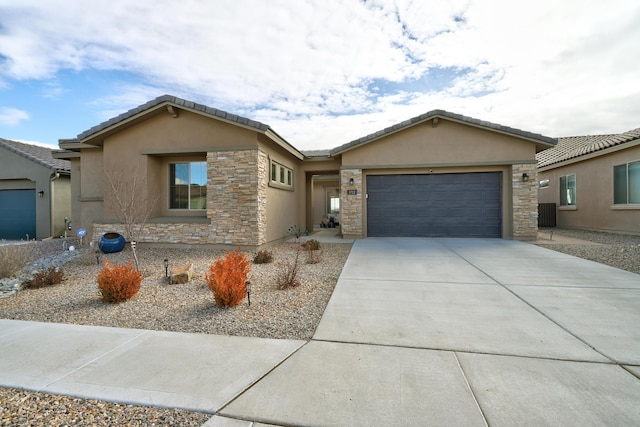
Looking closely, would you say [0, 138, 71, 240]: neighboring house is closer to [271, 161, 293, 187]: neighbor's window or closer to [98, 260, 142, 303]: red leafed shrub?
[271, 161, 293, 187]: neighbor's window

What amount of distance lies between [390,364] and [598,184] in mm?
15704

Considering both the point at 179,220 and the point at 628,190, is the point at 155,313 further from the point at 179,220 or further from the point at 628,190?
the point at 628,190

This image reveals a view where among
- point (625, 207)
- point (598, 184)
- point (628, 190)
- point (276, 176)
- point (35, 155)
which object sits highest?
point (35, 155)

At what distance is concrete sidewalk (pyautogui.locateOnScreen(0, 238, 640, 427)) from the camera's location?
2191 millimetres

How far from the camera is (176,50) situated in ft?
30.3

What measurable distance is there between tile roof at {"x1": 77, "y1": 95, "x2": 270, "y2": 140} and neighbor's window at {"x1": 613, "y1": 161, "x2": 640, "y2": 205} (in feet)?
45.6

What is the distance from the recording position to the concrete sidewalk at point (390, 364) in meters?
2.19

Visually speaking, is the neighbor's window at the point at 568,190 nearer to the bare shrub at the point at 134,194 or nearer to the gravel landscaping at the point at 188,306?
the gravel landscaping at the point at 188,306

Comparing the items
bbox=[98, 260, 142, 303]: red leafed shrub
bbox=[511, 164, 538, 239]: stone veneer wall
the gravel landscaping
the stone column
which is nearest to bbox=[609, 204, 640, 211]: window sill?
bbox=[511, 164, 538, 239]: stone veneer wall

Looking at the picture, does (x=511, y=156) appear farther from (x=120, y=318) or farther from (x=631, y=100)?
(x=120, y=318)

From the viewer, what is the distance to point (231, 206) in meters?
9.34

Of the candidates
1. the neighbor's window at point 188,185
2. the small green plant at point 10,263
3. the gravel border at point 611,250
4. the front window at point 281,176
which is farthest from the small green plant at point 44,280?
the gravel border at point 611,250

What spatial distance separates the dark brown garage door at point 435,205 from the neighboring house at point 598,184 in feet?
16.5

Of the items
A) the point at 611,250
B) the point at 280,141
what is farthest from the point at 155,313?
the point at 611,250
